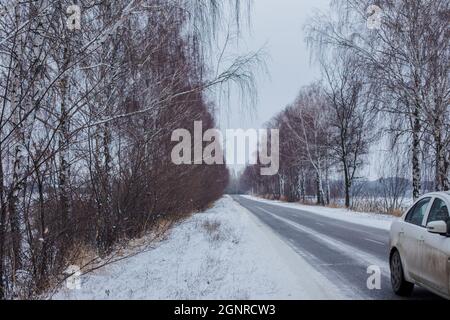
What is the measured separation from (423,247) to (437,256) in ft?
1.55

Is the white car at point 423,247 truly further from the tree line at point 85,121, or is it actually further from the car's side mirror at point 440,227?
the tree line at point 85,121

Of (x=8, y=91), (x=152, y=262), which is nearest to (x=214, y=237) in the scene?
(x=152, y=262)

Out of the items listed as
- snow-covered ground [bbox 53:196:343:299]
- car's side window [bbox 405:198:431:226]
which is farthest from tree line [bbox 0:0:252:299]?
car's side window [bbox 405:198:431:226]

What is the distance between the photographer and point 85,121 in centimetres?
959

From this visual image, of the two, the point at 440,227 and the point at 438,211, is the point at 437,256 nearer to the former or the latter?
the point at 440,227

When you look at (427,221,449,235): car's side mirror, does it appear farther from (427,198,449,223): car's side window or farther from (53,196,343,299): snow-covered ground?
(53,196,343,299): snow-covered ground

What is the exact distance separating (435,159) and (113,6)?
1867 cm

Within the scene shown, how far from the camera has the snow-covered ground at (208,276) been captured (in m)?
7.06

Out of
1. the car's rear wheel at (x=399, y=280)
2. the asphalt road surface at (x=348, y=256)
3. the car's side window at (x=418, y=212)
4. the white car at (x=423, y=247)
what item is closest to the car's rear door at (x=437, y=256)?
the white car at (x=423, y=247)

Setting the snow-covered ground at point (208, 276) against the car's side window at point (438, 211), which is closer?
the car's side window at point (438, 211)

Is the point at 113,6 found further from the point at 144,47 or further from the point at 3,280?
the point at 3,280

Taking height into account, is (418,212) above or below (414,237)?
above

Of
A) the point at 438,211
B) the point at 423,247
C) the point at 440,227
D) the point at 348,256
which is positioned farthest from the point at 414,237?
the point at 348,256

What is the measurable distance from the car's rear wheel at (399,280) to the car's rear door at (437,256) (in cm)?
79
